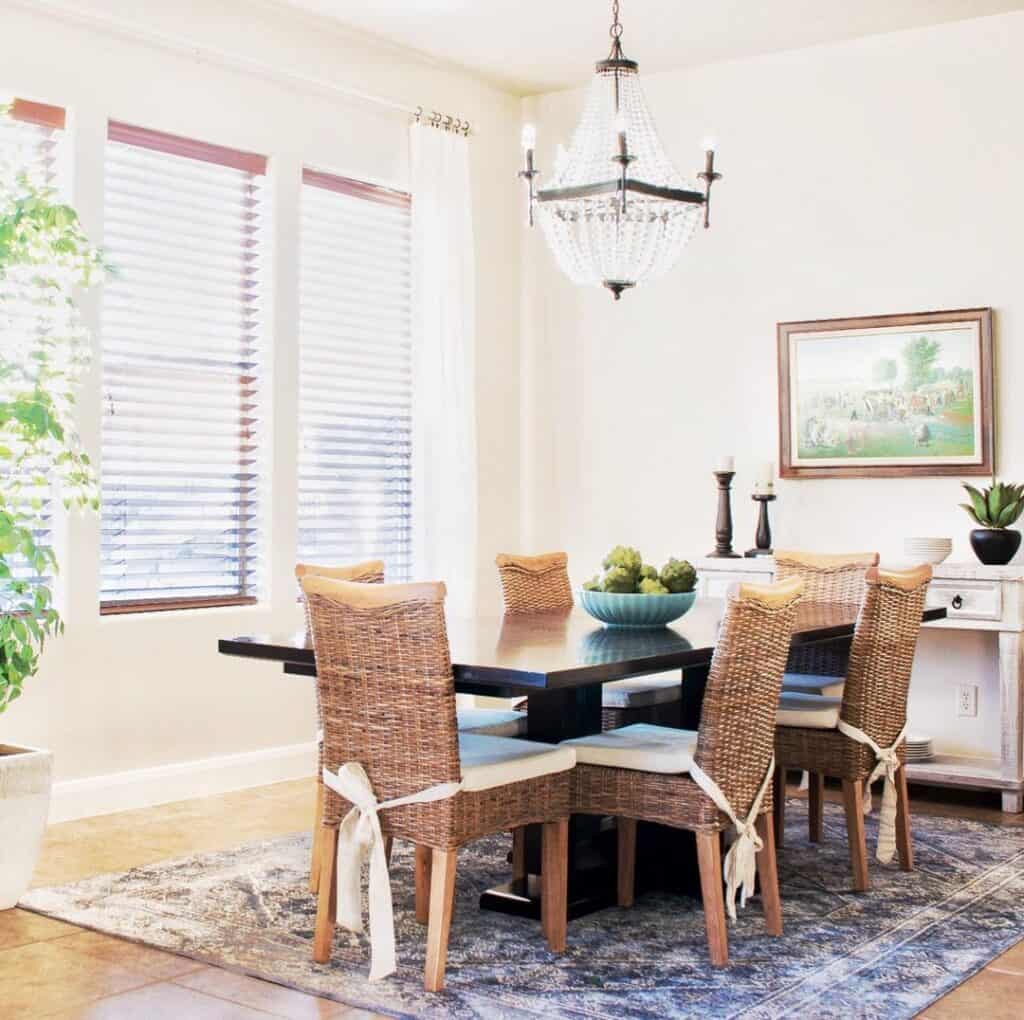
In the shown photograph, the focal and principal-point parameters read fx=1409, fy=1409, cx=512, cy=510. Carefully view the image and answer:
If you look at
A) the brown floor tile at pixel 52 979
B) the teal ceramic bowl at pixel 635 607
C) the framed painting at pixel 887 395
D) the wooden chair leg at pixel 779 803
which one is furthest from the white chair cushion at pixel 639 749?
the framed painting at pixel 887 395

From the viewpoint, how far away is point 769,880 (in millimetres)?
3398

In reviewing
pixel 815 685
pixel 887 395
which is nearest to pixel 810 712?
pixel 815 685

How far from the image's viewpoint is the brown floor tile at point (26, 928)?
3416 millimetres

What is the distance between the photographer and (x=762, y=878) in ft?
11.2

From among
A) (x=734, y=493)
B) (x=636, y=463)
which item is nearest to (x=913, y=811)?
(x=734, y=493)

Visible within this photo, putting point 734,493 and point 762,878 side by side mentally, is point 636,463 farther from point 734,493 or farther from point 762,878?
point 762,878

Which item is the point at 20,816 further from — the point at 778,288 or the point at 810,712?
the point at 778,288

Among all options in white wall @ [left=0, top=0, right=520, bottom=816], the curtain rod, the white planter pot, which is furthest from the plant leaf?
the white planter pot

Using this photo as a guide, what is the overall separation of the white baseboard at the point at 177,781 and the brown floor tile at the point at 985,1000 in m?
2.92

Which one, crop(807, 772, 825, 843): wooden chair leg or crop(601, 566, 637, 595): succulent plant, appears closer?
crop(601, 566, 637, 595): succulent plant

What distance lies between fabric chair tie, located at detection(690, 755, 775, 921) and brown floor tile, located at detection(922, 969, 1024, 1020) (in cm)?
51

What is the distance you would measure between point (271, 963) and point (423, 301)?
133 inches

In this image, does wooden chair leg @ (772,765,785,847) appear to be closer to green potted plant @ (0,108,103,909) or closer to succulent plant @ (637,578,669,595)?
succulent plant @ (637,578,669,595)

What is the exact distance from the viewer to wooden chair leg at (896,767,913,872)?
409 cm
